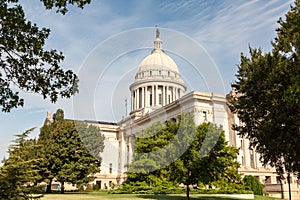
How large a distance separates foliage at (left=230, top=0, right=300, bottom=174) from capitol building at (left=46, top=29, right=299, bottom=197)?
106 feet

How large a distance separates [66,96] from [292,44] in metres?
15.3

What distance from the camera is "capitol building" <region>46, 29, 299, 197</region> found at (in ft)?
187

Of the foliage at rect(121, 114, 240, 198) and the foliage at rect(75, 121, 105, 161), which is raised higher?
the foliage at rect(75, 121, 105, 161)

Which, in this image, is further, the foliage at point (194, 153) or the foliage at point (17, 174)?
the foliage at point (194, 153)

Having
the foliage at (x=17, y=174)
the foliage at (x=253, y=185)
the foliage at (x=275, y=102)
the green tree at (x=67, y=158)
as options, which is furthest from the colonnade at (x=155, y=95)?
the foliage at (x=17, y=174)

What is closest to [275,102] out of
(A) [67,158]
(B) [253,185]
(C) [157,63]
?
(B) [253,185]

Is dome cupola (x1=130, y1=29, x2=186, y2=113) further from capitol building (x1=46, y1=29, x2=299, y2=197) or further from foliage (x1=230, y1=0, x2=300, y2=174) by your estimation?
foliage (x1=230, y1=0, x2=300, y2=174)

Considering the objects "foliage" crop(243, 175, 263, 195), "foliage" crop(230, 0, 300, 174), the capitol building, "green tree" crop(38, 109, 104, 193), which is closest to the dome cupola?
the capitol building

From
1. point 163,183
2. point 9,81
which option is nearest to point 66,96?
point 9,81

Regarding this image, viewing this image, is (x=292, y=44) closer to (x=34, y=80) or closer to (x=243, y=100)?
(x=243, y=100)

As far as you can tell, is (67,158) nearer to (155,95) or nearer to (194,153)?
(194,153)

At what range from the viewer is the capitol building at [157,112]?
57.0m

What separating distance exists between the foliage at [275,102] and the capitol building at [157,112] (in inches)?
1267

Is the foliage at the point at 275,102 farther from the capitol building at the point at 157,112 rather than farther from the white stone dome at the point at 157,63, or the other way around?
the white stone dome at the point at 157,63
